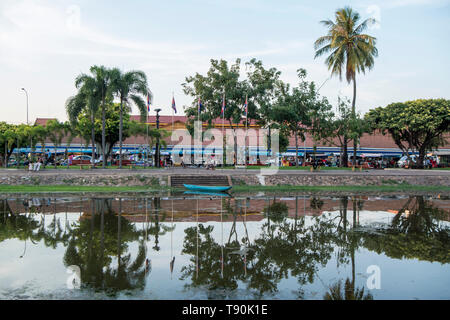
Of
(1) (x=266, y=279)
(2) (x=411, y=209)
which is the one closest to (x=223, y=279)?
(1) (x=266, y=279)

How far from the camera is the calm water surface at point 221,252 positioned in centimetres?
A: 714

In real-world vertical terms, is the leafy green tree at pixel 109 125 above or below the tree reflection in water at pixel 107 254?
above

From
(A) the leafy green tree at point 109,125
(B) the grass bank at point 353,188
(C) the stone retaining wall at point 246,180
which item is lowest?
(B) the grass bank at point 353,188

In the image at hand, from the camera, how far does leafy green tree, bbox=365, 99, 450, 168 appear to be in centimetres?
4019

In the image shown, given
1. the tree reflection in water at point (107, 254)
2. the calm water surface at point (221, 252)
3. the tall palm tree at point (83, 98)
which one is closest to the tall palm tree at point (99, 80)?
the tall palm tree at point (83, 98)

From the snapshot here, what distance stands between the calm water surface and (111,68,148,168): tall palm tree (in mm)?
15583

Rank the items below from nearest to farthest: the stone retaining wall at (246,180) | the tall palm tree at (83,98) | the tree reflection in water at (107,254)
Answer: the tree reflection in water at (107,254), the stone retaining wall at (246,180), the tall palm tree at (83,98)

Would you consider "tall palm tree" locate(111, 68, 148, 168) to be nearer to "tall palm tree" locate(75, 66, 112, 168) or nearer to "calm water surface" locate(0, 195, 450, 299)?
"tall palm tree" locate(75, 66, 112, 168)

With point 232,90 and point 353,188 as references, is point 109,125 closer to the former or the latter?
point 232,90

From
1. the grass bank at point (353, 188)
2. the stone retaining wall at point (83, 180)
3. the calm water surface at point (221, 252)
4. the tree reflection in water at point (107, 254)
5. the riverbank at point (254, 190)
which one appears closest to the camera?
the calm water surface at point (221, 252)

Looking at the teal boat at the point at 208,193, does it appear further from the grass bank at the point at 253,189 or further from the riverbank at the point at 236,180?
the riverbank at the point at 236,180

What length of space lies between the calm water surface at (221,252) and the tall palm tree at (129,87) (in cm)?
1558

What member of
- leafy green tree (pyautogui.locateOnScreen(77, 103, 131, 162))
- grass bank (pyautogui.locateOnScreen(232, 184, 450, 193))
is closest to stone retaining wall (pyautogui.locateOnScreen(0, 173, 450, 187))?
grass bank (pyautogui.locateOnScreen(232, 184, 450, 193))

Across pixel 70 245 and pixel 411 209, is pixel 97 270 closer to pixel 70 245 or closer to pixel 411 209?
pixel 70 245
